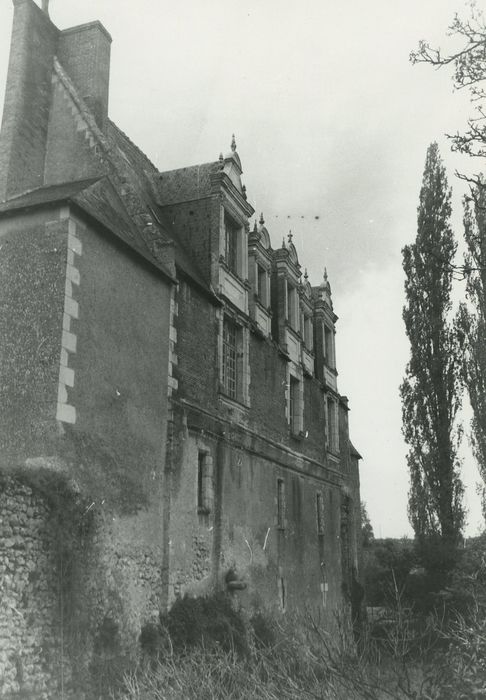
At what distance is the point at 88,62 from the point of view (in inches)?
583

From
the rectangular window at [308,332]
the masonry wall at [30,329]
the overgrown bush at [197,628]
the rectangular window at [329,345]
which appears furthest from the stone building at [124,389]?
the rectangular window at [329,345]

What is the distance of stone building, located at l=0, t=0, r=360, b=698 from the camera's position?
31.6 feet

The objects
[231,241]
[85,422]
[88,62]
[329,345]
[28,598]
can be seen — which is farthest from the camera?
[329,345]

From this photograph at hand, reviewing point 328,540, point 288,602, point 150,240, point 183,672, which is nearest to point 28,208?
point 150,240

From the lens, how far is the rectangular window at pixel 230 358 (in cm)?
1572

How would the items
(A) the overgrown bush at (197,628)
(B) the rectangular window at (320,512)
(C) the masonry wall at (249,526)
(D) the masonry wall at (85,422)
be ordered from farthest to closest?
(B) the rectangular window at (320,512), (C) the masonry wall at (249,526), (A) the overgrown bush at (197,628), (D) the masonry wall at (85,422)

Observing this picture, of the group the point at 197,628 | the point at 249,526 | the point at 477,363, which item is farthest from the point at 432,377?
the point at 197,628

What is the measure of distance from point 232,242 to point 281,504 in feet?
19.2

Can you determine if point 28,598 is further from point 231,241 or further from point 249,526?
point 231,241

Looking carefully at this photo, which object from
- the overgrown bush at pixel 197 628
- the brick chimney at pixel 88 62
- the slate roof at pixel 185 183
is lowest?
the overgrown bush at pixel 197 628

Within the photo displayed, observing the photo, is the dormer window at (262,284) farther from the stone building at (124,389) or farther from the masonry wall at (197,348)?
the masonry wall at (197,348)

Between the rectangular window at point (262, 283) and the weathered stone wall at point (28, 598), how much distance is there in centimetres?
989

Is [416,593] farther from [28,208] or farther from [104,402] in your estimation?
[28,208]

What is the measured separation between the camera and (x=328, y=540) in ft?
69.1
